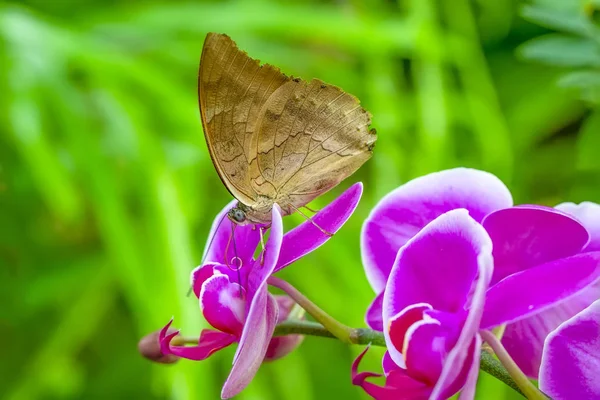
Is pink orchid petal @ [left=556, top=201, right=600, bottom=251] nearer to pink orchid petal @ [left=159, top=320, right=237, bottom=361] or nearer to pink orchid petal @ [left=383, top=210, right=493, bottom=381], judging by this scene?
pink orchid petal @ [left=383, top=210, right=493, bottom=381]

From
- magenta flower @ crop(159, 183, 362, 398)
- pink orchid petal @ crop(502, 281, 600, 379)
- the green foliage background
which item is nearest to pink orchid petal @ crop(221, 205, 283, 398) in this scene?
magenta flower @ crop(159, 183, 362, 398)

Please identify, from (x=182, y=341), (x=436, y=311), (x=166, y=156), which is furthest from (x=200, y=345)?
(x=166, y=156)

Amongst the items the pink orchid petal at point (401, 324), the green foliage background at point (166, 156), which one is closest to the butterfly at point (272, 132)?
the pink orchid petal at point (401, 324)

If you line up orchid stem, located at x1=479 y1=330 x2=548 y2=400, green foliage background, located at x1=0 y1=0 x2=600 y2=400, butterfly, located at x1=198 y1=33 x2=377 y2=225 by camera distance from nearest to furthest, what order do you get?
orchid stem, located at x1=479 y1=330 x2=548 y2=400 → butterfly, located at x1=198 y1=33 x2=377 y2=225 → green foliage background, located at x1=0 y1=0 x2=600 y2=400

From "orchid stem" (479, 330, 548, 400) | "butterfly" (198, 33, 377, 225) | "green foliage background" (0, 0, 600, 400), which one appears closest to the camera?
"orchid stem" (479, 330, 548, 400)

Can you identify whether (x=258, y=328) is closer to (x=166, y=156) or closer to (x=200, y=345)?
(x=200, y=345)

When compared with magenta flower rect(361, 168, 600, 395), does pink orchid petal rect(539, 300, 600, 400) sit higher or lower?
lower
